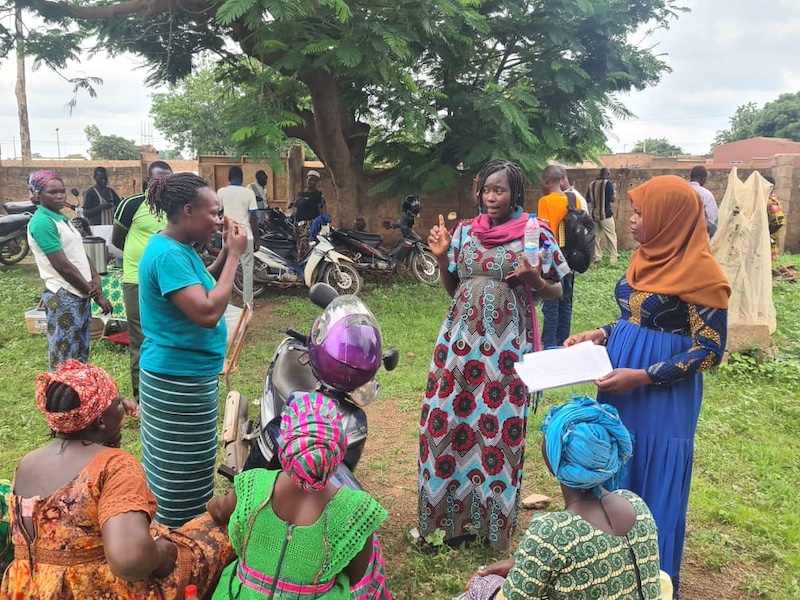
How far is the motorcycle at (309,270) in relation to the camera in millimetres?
8633

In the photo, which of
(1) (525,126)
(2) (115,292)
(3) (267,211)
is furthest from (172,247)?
(3) (267,211)

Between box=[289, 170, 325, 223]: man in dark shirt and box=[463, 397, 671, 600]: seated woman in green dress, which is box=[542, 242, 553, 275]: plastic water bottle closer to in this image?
box=[463, 397, 671, 600]: seated woman in green dress

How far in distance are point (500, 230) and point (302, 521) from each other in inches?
64.3

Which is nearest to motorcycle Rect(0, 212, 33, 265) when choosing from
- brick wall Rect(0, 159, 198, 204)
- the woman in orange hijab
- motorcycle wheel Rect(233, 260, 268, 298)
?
brick wall Rect(0, 159, 198, 204)

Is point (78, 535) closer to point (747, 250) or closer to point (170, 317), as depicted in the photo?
point (170, 317)

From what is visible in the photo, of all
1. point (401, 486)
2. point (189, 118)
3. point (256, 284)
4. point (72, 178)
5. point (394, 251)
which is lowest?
point (401, 486)

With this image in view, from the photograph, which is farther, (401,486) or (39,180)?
(39,180)

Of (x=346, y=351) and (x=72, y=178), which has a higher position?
(x=72, y=178)

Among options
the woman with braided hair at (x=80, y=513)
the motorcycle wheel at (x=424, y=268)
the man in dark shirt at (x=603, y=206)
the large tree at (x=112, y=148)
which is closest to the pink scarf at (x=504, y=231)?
the woman with braided hair at (x=80, y=513)

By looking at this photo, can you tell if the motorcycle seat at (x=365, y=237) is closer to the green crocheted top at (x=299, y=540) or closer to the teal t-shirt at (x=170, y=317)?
the teal t-shirt at (x=170, y=317)

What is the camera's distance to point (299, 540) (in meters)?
1.65

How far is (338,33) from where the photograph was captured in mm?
6645

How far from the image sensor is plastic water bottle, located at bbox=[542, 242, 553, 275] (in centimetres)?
282

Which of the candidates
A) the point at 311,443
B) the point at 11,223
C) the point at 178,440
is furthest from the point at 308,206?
the point at 311,443
